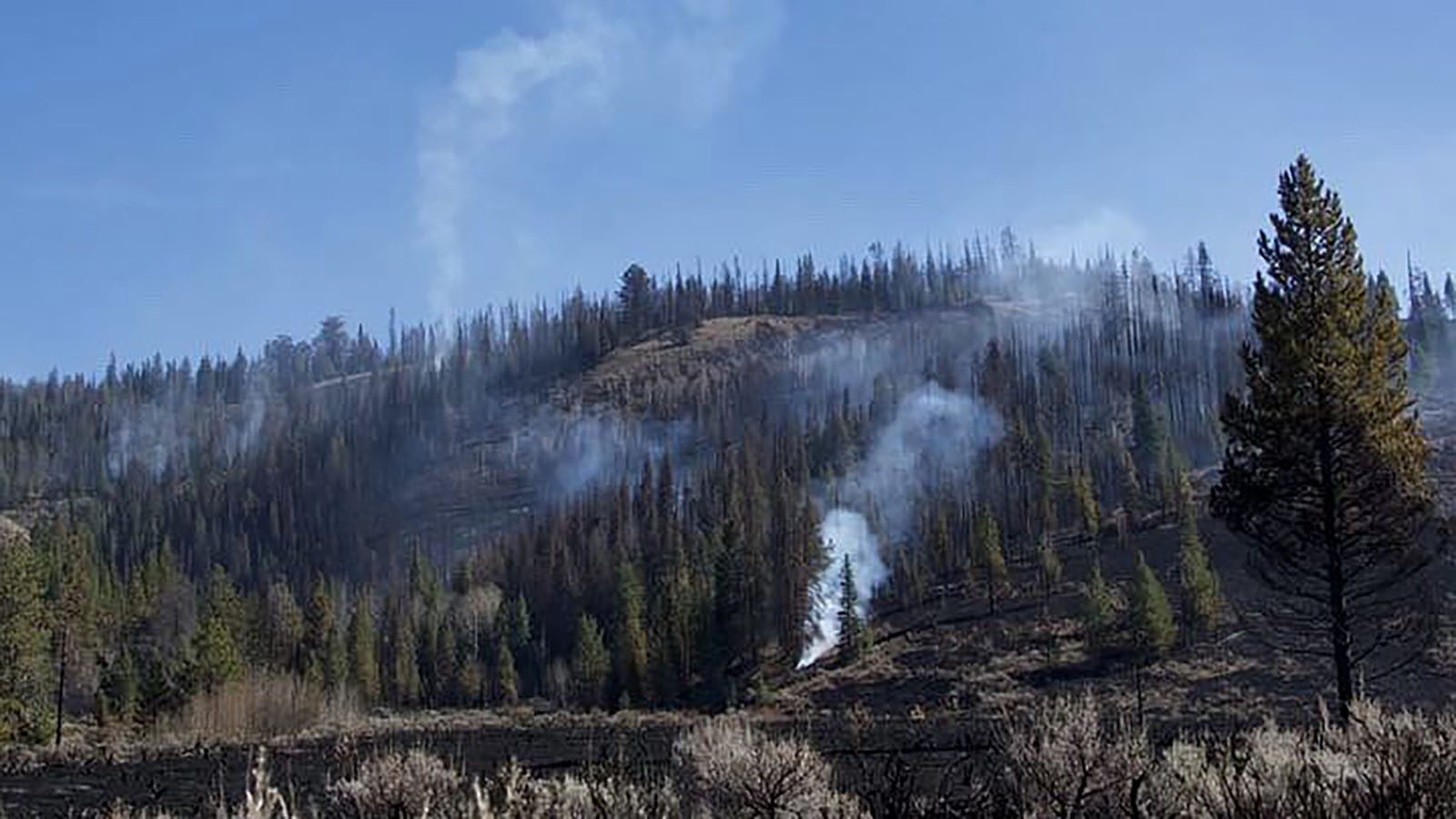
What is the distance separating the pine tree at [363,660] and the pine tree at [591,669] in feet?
40.4

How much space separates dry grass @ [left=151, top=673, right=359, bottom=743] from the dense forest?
7.72 feet

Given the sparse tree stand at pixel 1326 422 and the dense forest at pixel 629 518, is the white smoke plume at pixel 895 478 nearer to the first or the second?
the dense forest at pixel 629 518

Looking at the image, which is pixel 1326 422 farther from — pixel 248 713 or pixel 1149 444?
pixel 1149 444

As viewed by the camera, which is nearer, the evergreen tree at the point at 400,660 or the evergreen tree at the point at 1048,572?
the evergreen tree at the point at 1048,572

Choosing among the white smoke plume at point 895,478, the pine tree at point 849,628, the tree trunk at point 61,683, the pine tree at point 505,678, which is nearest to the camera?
the tree trunk at point 61,683

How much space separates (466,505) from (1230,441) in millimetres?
141155

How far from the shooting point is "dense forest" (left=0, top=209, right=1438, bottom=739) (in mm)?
81312

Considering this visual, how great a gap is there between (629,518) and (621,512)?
4.43 feet

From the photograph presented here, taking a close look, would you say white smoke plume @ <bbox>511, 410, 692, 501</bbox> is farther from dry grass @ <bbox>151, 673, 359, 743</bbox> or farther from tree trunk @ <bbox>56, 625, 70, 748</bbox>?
tree trunk @ <bbox>56, 625, 70, 748</bbox>

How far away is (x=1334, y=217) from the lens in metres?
25.7

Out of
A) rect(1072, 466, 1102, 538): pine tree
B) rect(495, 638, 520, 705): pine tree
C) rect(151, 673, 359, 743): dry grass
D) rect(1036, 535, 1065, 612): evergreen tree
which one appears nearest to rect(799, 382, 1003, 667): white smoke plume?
rect(1036, 535, 1065, 612): evergreen tree

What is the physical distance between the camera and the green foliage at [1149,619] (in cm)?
6750

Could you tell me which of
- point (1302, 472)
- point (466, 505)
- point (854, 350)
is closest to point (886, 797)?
point (1302, 472)

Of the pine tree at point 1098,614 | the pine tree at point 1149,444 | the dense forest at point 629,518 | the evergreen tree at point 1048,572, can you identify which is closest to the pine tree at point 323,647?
the dense forest at point 629,518
